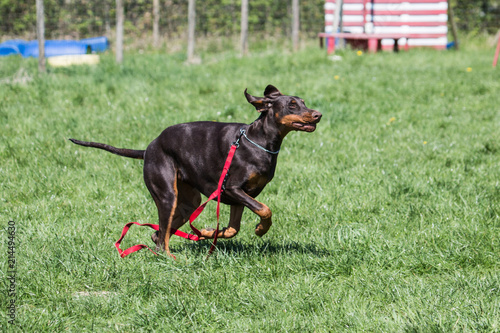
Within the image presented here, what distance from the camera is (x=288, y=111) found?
13.2 feet

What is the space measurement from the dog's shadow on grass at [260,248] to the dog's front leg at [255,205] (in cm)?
28

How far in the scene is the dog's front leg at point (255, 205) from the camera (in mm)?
3977

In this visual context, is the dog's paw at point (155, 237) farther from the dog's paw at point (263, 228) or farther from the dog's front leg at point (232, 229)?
the dog's paw at point (263, 228)

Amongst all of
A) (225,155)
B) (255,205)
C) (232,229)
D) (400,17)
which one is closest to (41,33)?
(225,155)

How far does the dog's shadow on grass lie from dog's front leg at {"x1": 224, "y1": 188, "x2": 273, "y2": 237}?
277 mm

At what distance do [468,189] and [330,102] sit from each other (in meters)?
3.82

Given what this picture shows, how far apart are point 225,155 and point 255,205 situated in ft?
1.58

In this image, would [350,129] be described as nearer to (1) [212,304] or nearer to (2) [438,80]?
(2) [438,80]

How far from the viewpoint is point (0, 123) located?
796cm

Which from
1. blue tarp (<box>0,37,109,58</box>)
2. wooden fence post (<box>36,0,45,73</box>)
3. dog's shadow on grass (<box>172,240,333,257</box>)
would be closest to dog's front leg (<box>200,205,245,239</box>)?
dog's shadow on grass (<box>172,240,333,257</box>)

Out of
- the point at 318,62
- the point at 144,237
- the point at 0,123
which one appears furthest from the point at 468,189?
the point at 318,62

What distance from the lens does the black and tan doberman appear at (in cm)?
405

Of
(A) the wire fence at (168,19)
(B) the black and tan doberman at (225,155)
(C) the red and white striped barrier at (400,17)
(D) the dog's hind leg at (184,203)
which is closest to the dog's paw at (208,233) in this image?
(B) the black and tan doberman at (225,155)

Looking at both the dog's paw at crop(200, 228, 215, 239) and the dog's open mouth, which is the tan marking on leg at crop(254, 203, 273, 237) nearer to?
the dog's paw at crop(200, 228, 215, 239)
